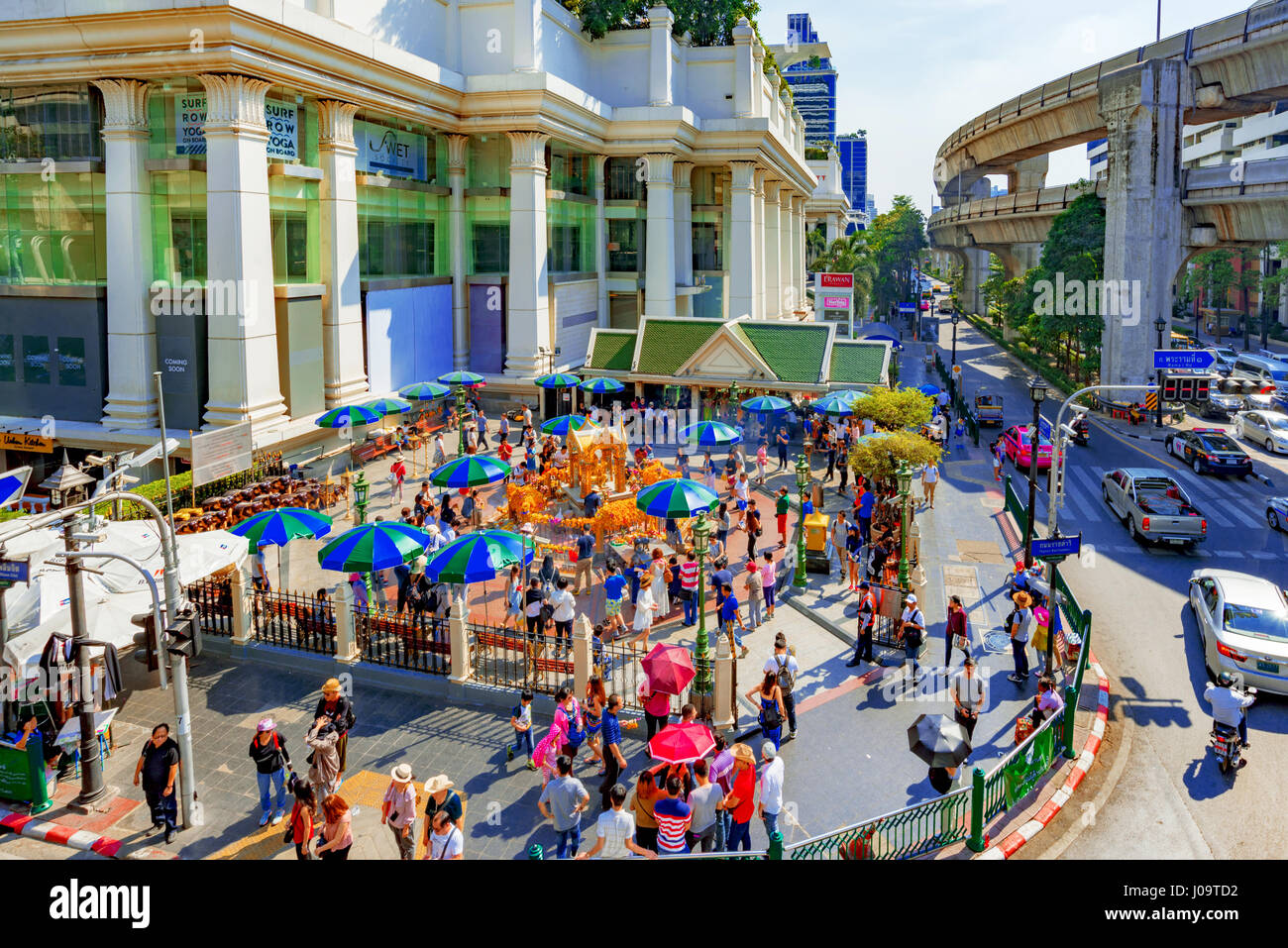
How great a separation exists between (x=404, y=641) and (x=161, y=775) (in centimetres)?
581

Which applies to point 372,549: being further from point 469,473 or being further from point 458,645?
point 469,473

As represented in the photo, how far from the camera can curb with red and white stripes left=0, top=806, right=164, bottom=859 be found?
1351 centimetres

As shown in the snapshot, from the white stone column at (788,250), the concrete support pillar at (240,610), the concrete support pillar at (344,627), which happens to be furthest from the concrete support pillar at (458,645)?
the white stone column at (788,250)

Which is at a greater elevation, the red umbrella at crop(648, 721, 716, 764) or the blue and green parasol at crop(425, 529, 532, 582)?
the blue and green parasol at crop(425, 529, 532, 582)

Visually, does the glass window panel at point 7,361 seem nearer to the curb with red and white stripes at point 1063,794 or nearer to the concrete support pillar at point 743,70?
the curb with red and white stripes at point 1063,794

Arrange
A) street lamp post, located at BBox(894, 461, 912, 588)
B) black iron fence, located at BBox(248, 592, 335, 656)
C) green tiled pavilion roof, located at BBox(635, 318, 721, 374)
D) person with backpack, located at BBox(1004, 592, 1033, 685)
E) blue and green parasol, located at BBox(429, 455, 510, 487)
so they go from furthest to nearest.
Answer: green tiled pavilion roof, located at BBox(635, 318, 721, 374), blue and green parasol, located at BBox(429, 455, 510, 487), street lamp post, located at BBox(894, 461, 912, 588), black iron fence, located at BBox(248, 592, 335, 656), person with backpack, located at BBox(1004, 592, 1033, 685)

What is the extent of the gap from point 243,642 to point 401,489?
37.1 ft

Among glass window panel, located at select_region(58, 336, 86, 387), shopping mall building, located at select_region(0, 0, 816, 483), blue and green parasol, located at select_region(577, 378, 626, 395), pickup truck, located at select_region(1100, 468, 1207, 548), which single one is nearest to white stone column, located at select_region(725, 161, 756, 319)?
shopping mall building, located at select_region(0, 0, 816, 483)

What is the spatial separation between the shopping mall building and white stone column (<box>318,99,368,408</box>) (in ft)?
0.25

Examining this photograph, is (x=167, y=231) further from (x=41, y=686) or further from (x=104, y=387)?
(x=41, y=686)

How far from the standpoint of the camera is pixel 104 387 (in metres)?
32.4

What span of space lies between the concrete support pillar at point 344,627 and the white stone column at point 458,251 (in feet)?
93.8

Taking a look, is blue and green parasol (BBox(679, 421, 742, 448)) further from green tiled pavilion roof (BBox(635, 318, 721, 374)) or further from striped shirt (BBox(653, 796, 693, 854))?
striped shirt (BBox(653, 796, 693, 854))
